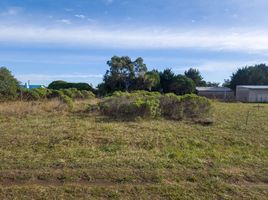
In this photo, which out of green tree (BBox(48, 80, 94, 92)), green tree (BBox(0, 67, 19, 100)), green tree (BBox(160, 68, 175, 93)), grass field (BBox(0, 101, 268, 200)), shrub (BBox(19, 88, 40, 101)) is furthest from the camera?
green tree (BBox(160, 68, 175, 93))

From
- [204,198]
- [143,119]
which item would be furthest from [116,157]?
[143,119]

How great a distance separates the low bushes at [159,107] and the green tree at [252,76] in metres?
42.0

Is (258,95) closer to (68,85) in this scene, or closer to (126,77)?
(126,77)

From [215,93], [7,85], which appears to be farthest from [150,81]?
[7,85]

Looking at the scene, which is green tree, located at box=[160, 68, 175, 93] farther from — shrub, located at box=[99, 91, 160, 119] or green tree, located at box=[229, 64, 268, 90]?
shrub, located at box=[99, 91, 160, 119]

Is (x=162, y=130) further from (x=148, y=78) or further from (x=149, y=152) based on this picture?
(x=148, y=78)

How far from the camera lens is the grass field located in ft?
12.0

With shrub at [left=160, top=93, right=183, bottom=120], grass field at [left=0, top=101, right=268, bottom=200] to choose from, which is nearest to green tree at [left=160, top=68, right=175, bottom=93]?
shrub at [left=160, top=93, right=183, bottom=120]

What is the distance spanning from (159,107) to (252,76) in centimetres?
4330

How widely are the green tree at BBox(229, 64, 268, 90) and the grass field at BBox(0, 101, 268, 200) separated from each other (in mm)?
46072

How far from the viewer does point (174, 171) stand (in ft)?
14.6

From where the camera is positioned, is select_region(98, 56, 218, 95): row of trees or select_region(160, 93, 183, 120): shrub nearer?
select_region(160, 93, 183, 120): shrub

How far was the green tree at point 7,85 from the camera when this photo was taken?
1650 centimetres

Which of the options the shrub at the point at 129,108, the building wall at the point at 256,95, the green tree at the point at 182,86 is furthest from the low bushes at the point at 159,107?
the building wall at the point at 256,95
